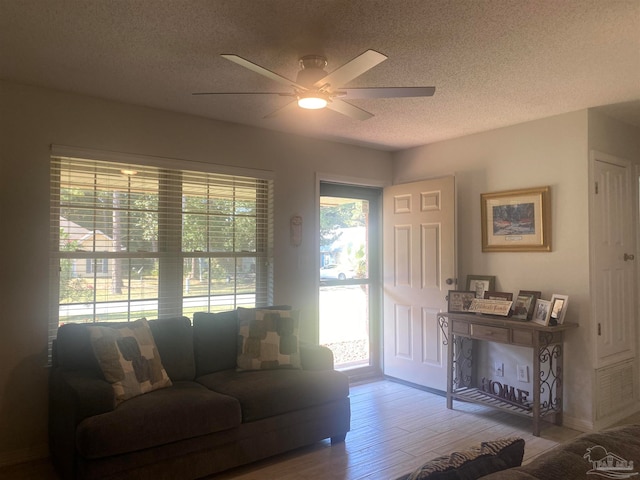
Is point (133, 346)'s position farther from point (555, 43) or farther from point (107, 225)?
point (555, 43)

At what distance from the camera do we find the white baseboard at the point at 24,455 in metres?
2.85

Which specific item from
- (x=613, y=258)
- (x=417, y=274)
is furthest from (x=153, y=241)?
(x=613, y=258)

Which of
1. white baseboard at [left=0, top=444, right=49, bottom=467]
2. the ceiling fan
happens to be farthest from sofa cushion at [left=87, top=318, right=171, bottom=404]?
the ceiling fan

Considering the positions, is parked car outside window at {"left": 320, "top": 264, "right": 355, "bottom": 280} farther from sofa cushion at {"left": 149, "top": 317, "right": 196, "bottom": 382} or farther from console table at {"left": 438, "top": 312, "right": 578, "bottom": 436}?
sofa cushion at {"left": 149, "top": 317, "right": 196, "bottom": 382}

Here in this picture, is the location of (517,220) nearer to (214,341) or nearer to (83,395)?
(214,341)

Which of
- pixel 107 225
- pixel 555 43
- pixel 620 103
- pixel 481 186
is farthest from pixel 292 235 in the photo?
pixel 620 103

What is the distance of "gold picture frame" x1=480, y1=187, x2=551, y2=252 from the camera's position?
3713 millimetres

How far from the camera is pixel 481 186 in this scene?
4203 mm

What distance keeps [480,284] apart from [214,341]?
2458mm

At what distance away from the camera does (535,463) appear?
1.09 meters

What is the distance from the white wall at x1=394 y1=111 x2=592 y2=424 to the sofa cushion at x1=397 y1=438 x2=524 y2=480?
284 cm

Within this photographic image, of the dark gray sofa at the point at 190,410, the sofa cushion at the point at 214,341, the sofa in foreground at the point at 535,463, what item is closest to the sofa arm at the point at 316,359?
the dark gray sofa at the point at 190,410

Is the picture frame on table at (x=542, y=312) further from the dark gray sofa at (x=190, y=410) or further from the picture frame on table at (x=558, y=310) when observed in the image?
the dark gray sofa at (x=190, y=410)

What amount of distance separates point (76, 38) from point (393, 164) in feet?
11.3
